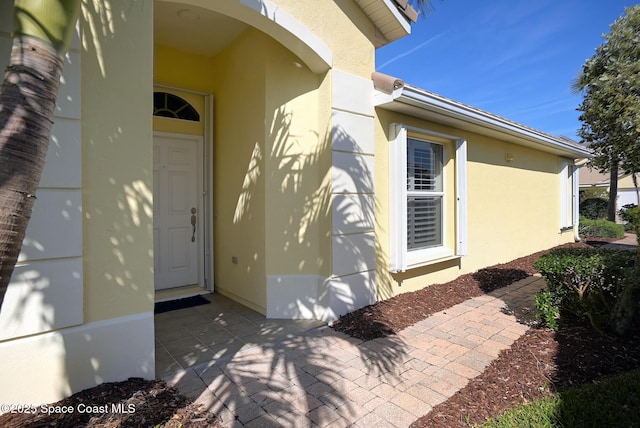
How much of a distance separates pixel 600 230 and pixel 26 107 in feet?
59.1

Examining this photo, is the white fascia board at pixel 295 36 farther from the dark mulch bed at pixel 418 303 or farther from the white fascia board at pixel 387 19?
the dark mulch bed at pixel 418 303

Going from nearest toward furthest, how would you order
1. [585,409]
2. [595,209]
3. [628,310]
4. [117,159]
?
1. [585,409]
2. [117,159]
3. [628,310]
4. [595,209]

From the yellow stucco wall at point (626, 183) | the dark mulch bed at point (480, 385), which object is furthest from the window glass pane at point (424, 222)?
the yellow stucco wall at point (626, 183)

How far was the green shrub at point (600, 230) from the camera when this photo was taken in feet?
45.1

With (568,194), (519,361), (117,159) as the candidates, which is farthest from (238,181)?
(568,194)

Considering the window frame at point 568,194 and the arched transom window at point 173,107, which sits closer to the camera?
the arched transom window at point 173,107

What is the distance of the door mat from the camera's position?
513 centimetres

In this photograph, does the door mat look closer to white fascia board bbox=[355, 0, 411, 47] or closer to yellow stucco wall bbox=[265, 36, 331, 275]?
yellow stucco wall bbox=[265, 36, 331, 275]

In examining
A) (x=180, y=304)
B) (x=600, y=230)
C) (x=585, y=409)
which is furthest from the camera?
(x=600, y=230)

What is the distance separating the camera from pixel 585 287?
4.12 m

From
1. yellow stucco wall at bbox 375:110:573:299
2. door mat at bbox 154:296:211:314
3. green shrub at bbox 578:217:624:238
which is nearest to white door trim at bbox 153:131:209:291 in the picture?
door mat at bbox 154:296:211:314

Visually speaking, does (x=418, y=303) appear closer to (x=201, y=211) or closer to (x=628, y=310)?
(x=628, y=310)

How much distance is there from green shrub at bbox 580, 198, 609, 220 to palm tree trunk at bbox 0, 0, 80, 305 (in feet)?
79.7

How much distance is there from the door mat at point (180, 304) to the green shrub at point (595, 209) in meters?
22.1
